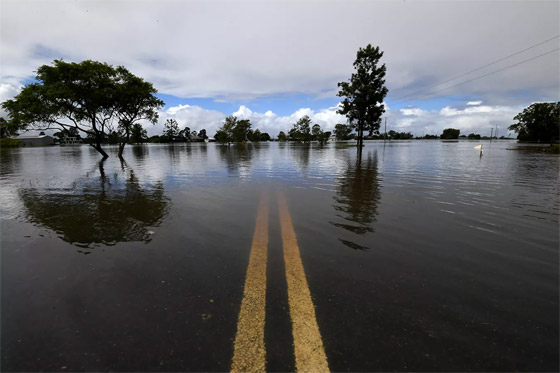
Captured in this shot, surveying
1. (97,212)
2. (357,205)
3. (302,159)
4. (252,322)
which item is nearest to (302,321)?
(252,322)

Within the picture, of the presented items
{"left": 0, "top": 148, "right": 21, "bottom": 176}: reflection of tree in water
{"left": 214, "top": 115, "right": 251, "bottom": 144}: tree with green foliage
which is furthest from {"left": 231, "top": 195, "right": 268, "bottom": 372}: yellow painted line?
{"left": 214, "top": 115, "right": 251, "bottom": 144}: tree with green foliage

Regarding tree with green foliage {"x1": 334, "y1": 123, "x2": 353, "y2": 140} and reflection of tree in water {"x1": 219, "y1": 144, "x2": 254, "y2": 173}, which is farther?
tree with green foliage {"x1": 334, "y1": 123, "x2": 353, "y2": 140}

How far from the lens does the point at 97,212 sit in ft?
24.1

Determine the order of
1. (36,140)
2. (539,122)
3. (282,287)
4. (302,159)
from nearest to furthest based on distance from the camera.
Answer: (282,287), (302,159), (539,122), (36,140)

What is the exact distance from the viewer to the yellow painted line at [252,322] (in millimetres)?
2336

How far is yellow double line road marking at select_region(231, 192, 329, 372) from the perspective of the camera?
234 centimetres

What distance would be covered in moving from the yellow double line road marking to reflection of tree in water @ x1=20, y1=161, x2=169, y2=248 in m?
2.93

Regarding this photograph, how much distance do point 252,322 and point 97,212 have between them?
22.1ft

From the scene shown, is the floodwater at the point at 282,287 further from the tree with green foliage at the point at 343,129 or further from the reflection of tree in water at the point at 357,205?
the tree with green foliage at the point at 343,129

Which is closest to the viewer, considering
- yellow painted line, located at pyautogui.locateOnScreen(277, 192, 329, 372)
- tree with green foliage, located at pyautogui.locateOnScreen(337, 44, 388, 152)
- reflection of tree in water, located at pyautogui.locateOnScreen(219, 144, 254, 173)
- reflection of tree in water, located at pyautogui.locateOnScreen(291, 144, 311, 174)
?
yellow painted line, located at pyautogui.locateOnScreen(277, 192, 329, 372)

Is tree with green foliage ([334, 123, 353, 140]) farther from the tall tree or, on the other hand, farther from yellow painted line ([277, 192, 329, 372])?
yellow painted line ([277, 192, 329, 372])

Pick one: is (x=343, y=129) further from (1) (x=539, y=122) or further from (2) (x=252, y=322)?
(1) (x=539, y=122)

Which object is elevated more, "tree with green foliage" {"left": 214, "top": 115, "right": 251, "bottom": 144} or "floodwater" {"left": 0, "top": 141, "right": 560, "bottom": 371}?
"tree with green foliage" {"left": 214, "top": 115, "right": 251, "bottom": 144}

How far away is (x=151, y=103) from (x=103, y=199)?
1224 inches
